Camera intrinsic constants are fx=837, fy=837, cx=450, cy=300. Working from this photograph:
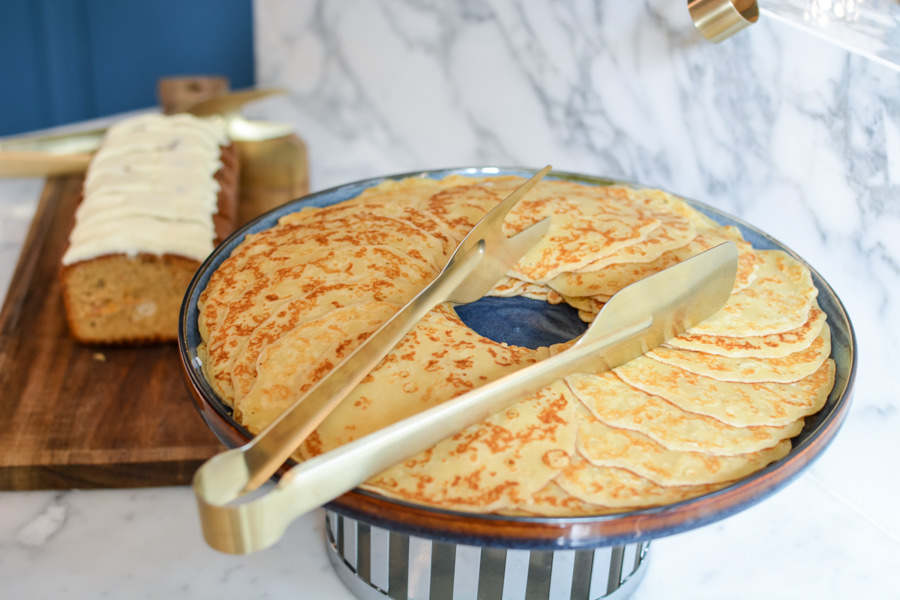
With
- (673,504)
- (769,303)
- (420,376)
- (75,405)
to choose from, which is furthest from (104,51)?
(673,504)

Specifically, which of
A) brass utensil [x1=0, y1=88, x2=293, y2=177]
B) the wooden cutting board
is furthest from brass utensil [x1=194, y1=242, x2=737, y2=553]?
brass utensil [x1=0, y1=88, x2=293, y2=177]

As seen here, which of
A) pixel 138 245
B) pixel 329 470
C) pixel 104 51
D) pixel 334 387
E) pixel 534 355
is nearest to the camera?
pixel 329 470

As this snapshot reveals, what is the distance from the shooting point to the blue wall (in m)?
5.58

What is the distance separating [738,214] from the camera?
2.71m

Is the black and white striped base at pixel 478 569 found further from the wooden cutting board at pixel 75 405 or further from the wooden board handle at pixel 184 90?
the wooden board handle at pixel 184 90

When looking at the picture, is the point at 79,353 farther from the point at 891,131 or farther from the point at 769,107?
the point at 891,131

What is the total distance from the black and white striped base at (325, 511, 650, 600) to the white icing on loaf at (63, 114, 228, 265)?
1505 mm

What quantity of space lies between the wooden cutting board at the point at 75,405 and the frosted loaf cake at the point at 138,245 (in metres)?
0.11

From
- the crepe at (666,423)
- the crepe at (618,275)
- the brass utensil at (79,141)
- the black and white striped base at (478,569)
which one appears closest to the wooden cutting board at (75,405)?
the brass utensil at (79,141)

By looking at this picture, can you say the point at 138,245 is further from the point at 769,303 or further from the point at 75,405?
the point at 769,303

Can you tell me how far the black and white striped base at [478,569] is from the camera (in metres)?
1.74

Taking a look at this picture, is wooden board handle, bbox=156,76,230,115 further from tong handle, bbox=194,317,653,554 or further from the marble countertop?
tong handle, bbox=194,317,653,554

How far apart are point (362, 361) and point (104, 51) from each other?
5195 millimetres

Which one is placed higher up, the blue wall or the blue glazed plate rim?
the blue glazed plate rim
